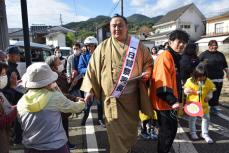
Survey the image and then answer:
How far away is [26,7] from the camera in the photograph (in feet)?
12.1

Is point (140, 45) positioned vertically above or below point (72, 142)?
above

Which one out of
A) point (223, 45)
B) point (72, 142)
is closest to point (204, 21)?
point (223, 45)

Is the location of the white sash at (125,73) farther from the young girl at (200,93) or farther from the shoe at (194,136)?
the shoe at (194,136)

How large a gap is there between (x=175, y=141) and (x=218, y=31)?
124ft

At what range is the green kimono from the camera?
10.4 feet

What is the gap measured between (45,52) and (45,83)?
11.5 m

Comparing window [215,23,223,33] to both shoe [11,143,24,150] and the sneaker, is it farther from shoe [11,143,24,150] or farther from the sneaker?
shoe [11,143,24,150]

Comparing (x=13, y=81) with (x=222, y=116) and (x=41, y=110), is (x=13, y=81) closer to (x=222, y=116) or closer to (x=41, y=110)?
(x=41, y=110)

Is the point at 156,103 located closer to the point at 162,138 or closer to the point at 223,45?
the point at 162,138

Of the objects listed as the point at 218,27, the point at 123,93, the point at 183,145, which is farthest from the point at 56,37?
the point at 123,93

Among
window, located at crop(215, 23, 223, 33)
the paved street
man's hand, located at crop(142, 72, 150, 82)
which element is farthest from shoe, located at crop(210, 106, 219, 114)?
window, located at crop(215, 23, 223, 33)

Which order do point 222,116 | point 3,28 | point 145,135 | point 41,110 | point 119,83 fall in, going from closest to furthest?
1. point 41,110
2. point 119,83
3. point 145,135
4. point 222,116
5. point 3,28

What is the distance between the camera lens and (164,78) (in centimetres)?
304

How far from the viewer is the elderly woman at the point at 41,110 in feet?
7.60
